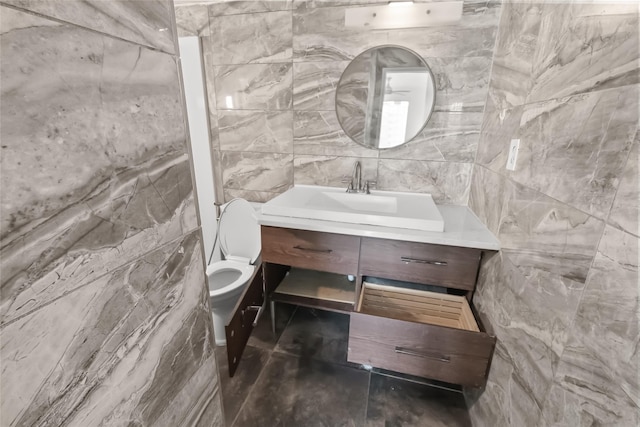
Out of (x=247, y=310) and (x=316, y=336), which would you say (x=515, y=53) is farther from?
(x=316, y=336)

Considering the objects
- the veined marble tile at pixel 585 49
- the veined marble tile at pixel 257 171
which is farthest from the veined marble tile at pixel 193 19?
the veined marble tile at pixel 585 49

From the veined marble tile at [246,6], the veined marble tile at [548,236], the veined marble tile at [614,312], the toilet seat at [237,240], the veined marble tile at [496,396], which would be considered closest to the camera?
the veined marble tile at [614,312]

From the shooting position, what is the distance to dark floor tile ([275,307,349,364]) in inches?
62.5

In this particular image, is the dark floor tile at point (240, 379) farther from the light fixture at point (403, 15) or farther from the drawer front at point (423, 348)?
the light fixture at point (403, 15)

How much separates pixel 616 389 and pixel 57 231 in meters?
0.94

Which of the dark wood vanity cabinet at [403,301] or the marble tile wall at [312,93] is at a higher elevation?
the marble tile wall at [312,93]

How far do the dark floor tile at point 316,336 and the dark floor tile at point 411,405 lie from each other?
0.26 meters

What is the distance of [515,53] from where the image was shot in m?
1.09

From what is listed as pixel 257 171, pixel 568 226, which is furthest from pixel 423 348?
pixel 257 171

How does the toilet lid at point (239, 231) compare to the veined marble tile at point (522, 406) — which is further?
the toilet lid at point (239, 231)

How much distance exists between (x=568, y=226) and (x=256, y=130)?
1543 millimetres

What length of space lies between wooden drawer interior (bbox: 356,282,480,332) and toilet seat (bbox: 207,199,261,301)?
2.39 ft

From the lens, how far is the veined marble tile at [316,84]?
5.07 ft

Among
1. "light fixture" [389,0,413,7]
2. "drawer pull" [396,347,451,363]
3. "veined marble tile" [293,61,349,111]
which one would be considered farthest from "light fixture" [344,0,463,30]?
"drawer pull" [396,347,451,363]
